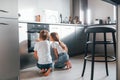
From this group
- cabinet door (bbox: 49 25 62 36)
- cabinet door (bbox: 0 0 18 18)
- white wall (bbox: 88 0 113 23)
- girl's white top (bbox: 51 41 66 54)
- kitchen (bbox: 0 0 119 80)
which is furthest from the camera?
white wall (bbox: 88 0 113 23)

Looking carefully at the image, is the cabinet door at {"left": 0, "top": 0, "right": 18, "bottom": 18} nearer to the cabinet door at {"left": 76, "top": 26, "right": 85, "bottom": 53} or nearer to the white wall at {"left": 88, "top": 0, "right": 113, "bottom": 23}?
the cabinet door at {"left": 76, "top": 26, "right": 85, "bottom": 53}

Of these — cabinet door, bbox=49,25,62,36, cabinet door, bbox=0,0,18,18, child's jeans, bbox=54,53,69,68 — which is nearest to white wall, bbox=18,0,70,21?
cabinet door, bbox=49,25,62,36

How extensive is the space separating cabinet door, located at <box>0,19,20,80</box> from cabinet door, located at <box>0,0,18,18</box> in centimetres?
6

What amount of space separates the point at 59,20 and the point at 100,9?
53.4 inches

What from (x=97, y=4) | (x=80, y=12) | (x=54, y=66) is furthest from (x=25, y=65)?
(x=97, y=4)

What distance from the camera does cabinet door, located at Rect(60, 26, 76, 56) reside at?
408cm

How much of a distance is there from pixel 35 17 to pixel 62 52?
123 centimetres

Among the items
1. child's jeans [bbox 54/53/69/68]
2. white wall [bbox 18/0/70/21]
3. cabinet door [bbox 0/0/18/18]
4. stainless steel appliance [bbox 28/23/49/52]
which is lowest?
child's jeans [bbox 54/53/69/68]

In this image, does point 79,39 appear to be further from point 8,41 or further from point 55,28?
point 8,41

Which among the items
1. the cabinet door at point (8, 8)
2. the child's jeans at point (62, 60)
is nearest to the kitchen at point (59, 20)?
the child's jeans at point (62, 60)

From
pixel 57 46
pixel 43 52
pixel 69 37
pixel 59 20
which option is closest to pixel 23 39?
pixel 43 52

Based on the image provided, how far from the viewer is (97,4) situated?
17.0ft

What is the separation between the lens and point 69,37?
429cm

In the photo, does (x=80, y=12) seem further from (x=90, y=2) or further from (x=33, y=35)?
(x=33, y=35)
